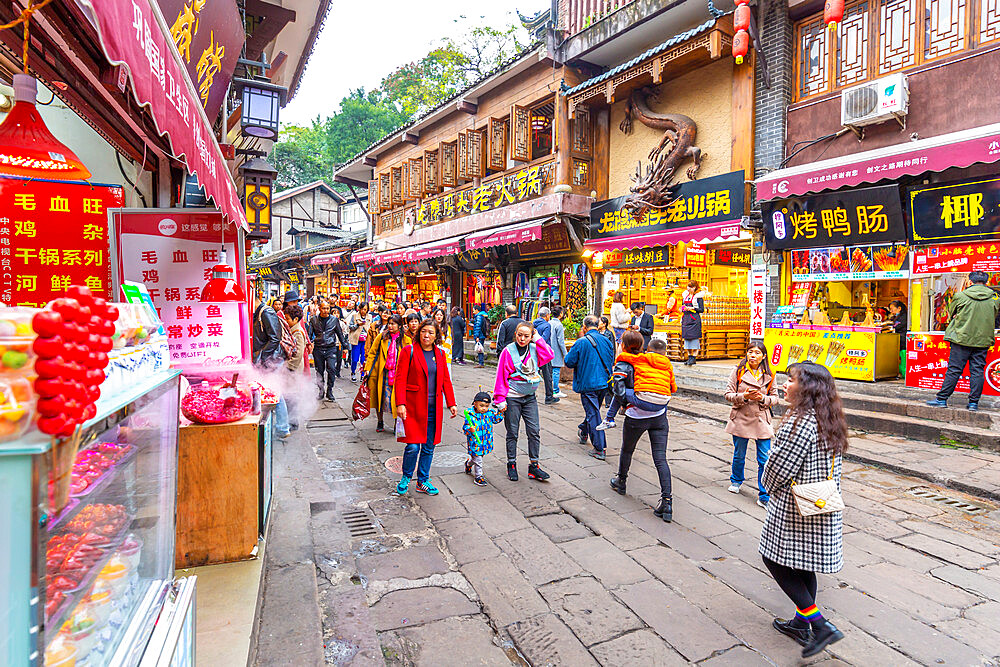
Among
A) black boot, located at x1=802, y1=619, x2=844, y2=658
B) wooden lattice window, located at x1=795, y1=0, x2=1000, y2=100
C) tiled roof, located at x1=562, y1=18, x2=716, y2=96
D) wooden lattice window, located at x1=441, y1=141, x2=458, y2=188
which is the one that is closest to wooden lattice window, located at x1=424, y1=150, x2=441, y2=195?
wooden lattice window, located at x1=441, y1=141, x2=458, y2=188

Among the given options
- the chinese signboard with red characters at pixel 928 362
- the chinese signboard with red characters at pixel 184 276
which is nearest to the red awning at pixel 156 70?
the chinese signboard with red characters at pixel 184 276

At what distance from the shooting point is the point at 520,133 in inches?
572

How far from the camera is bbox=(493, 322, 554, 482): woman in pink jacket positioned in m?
5.87

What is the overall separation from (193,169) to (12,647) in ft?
7.83

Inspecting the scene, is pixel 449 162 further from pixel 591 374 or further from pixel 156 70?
pixel 156 70

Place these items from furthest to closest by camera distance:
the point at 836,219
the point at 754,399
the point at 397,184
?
the point at 397,184, the point at 836,219, the point at 754,399

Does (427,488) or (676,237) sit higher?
(676,237)

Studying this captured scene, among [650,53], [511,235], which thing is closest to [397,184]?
[511,235]

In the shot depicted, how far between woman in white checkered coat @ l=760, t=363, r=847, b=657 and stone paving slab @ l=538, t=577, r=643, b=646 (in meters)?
0.90

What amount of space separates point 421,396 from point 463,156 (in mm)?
13100

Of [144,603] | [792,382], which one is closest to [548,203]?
[792,382]

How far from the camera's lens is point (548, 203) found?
13.9m

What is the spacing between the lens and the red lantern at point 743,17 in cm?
940

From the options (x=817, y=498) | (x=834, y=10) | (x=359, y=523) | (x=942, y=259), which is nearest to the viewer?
(x=817, y=498)
